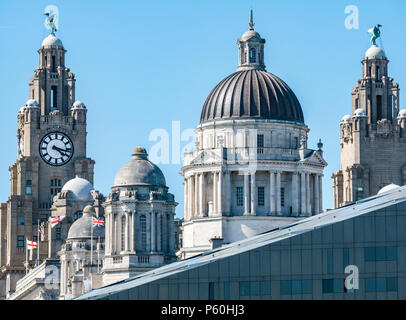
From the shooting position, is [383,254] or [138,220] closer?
[383,254]

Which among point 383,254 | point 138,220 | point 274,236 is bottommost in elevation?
point 383,254

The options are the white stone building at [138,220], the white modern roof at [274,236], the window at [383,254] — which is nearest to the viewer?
the window at [383,254]

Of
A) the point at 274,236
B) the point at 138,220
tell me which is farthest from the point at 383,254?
the point at 138,220

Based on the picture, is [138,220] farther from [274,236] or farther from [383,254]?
[383,254]

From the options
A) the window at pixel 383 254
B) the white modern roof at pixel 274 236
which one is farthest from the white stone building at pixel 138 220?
the window at pixel 383 254

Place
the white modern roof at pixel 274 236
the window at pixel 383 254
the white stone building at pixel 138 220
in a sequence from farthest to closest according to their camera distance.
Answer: the white stone building at pixel 138 220
the white modern roof at pixel 274 236
the window at pixel 383 254

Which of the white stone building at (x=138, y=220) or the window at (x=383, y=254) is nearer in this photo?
the window at (x=383, y=254)

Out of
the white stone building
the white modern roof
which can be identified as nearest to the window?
the white modern roof

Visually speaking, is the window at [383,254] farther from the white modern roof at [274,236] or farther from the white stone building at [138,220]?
the white stone building at [138,220]

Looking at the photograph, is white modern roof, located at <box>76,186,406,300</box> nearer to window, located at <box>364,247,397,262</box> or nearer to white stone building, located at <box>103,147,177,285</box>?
window, located at <box>364,247,397,262</box>

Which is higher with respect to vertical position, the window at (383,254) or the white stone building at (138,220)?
the white stone building at (138,220)
